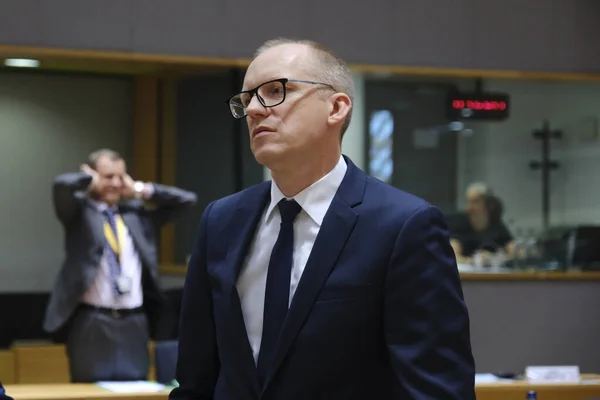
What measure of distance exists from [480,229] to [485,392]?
313cm

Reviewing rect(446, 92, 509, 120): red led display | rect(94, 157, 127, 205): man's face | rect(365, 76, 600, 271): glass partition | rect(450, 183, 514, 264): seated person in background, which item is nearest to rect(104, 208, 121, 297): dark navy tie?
rect(94, 157, 127, 205): man's face

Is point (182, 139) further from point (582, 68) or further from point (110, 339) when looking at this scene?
point (582, 68)

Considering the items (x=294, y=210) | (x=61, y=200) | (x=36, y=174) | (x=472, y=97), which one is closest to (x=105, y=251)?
(x=61, y=200)

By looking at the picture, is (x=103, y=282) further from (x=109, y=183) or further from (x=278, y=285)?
(x=278, y=285)

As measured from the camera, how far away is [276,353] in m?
1.68

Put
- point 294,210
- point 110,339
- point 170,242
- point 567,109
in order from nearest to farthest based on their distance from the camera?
1. point 294,210
2. point 110,339
3. point 170,242
4. point 567,109

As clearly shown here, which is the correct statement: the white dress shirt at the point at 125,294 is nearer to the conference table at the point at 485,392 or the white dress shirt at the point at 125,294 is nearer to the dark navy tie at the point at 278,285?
the conference table at the point at 485,392

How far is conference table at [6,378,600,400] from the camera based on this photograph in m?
4.05

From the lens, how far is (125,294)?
5.41 meters

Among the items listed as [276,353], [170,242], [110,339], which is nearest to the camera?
[276,353]

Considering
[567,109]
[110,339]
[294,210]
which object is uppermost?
[567,109]

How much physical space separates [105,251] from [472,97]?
125 inches

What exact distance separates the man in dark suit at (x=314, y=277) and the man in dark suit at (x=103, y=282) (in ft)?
11.7

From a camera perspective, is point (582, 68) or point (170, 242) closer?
point (170, 242)
